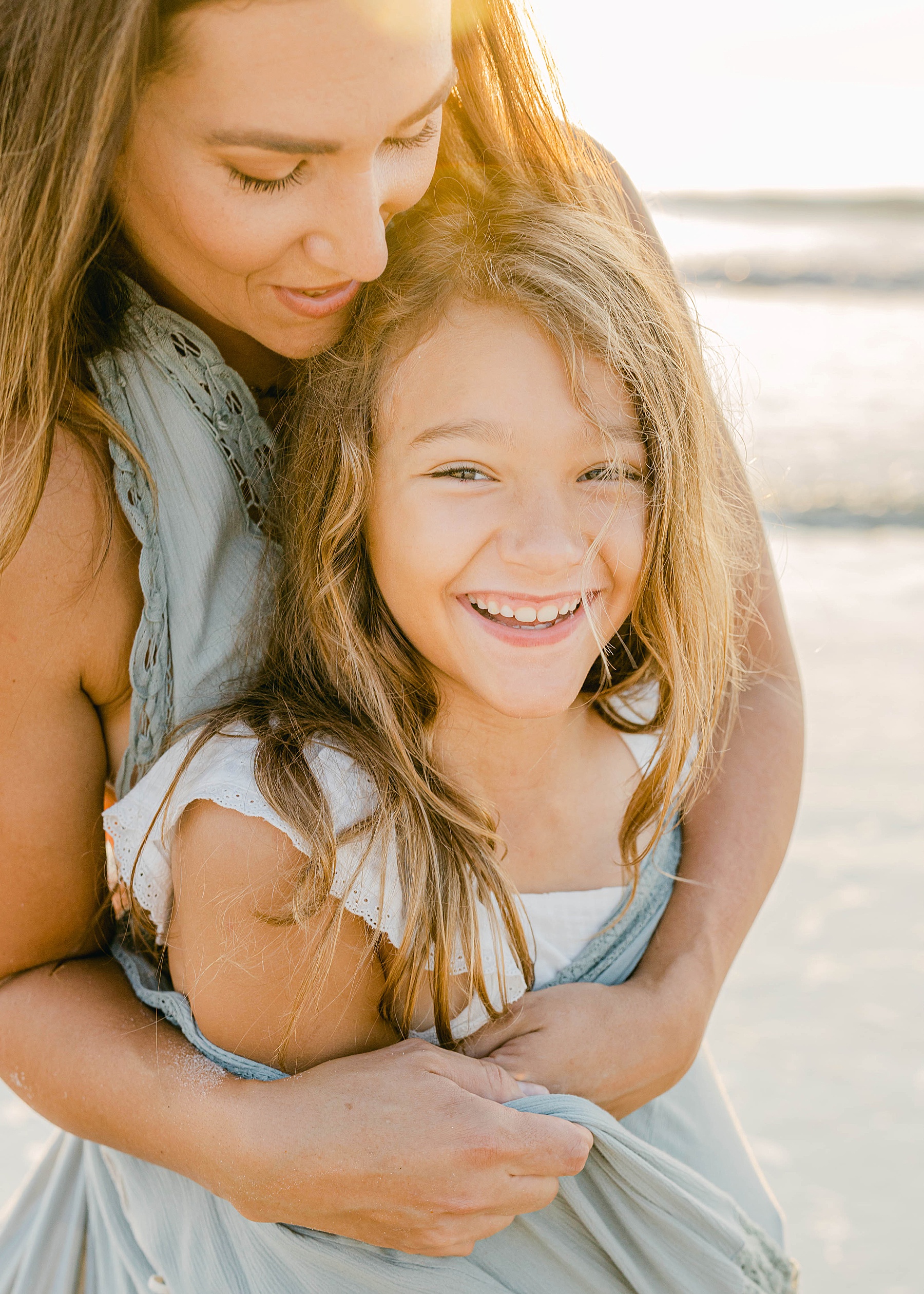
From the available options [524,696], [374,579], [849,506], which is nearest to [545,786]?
[524,696]

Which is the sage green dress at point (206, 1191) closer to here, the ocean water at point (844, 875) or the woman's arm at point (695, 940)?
the woman's arm at point (695, 940)

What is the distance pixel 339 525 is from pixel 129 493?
0.25m

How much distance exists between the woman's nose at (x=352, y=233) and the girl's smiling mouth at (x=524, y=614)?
39 cm

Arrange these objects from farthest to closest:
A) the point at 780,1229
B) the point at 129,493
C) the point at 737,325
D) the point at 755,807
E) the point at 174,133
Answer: the point at 737,325, the point at 755,807, the point at 780,1229, the point at 129,493, the point at 174,133

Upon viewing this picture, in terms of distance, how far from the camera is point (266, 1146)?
51.9 inches

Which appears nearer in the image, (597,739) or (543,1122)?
(543,1122)

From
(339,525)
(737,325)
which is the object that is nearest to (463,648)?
(339,525)

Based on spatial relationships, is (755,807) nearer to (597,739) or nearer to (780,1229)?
(597,739)

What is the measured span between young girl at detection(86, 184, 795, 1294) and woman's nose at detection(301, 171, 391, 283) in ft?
0.40

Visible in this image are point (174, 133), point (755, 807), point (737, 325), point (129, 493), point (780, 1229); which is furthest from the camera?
point (737, 325)

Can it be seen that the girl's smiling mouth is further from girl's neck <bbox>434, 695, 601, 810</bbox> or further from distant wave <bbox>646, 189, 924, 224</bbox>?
distant wave <bbox>646, 189, 924, 224</bbox>

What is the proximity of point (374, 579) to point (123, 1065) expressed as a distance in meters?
0.65

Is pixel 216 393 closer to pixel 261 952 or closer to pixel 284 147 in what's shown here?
pixel 284 147

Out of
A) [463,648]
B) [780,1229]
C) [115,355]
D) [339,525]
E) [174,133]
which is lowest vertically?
[780,1229]
